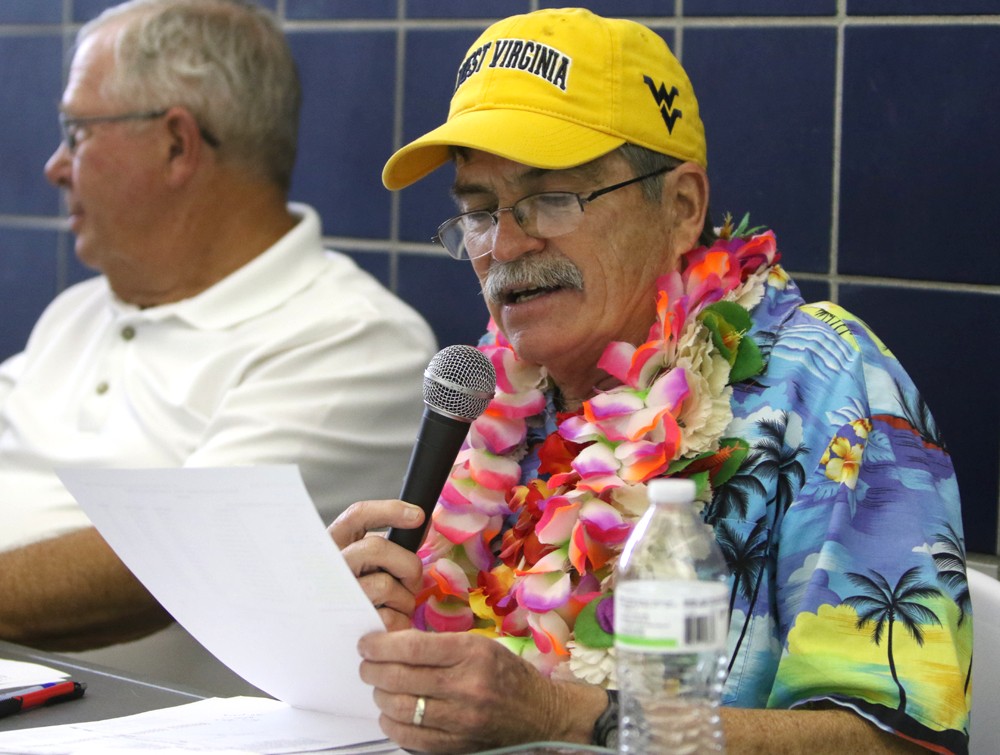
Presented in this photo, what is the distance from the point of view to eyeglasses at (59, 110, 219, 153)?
2564 mm

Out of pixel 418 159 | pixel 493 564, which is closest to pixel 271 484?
pixel 493 564

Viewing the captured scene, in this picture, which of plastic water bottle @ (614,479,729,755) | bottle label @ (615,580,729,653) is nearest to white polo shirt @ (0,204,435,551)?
plastic water bottle @ (614,479,729,755)

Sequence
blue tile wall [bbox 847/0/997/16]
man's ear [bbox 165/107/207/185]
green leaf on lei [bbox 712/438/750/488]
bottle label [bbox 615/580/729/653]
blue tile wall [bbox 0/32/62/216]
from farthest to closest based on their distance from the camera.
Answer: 1. blue tile wall [bbox 0/32/62/216]
2. man's ear [bbox 165/107/207/185]
3. blue tile wall [bbox 847/0/997/16]
4. green leaf on lei [bbox 712/438/750/488]
5. bottle label [bbox 615/580/729/653]

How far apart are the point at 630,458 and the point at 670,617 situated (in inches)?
21.2

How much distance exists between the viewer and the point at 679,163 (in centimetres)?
169

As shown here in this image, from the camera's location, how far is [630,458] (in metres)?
1.52

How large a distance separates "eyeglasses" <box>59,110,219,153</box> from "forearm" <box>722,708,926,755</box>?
68.1 inches

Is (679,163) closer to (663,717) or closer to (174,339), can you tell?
(663,717)

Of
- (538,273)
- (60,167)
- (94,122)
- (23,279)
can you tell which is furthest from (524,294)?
(23,279)

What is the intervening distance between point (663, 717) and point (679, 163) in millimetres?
802

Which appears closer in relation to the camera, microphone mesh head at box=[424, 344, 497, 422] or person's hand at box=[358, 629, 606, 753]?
person's hand at box=[358, 629, 606, 753]

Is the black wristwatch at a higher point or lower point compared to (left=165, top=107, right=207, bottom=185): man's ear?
lower

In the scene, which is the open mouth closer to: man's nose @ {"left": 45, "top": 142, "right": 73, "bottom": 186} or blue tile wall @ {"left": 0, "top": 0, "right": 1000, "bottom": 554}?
blue tile wall @ {"left": 0, "top": 0, "right": 1000, "bottom": 554}

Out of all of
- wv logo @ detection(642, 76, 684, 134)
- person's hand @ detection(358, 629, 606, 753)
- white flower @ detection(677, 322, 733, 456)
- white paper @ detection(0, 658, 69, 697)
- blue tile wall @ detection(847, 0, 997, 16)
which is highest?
blue tile wall @ detection(847, 0, 997, 16)
